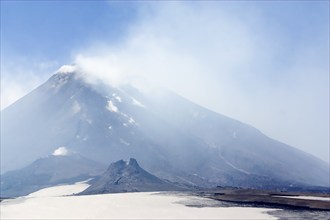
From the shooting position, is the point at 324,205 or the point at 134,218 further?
the point at 324,205

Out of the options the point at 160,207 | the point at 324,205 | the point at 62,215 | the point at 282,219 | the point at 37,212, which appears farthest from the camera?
the point at 324,205

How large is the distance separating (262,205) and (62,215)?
3784 cm

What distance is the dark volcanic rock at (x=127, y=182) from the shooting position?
147625 mm

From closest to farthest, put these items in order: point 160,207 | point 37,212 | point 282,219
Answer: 1. point 282,219
2. point 37,212
3. point 160,207

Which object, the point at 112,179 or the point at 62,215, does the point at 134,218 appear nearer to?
the point at 62,215

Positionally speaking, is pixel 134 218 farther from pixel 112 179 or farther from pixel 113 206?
pixel 112 179

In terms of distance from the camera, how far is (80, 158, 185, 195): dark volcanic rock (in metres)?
148

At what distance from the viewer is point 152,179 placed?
172 metres

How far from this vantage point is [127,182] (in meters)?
158

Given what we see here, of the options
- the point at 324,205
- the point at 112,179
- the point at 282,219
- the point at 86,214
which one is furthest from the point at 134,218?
the point at 112,179

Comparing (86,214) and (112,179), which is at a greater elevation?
(112,179)

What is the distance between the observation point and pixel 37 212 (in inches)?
2815

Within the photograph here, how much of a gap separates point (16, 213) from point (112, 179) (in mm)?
94372

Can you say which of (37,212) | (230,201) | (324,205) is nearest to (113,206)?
(37,212)
